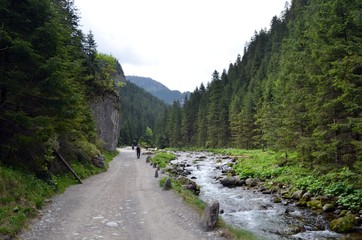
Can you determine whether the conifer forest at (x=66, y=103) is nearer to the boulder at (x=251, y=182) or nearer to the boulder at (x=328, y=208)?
the boulder at (x=328, y=208)

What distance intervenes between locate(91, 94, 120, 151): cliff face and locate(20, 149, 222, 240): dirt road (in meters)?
26.8

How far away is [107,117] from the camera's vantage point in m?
46.7

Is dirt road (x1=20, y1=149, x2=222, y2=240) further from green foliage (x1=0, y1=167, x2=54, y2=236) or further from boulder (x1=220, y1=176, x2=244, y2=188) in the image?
boulder (x1=220, y1=176, x2=244, y2=188)

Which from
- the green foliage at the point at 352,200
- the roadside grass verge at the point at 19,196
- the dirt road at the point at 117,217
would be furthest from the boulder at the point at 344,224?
the roadside grass verge at the point at 19,196

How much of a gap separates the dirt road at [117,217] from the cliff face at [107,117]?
26847mm

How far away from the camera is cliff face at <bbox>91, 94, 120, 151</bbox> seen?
141ft

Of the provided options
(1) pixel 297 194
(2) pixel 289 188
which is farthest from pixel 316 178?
(1) pixel 297 194

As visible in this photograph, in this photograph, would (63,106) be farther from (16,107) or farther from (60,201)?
(60,201)

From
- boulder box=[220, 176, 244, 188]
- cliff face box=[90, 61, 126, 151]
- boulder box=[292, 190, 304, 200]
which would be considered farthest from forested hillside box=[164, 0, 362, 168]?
cliff face box=[90, 61, 126, 151]

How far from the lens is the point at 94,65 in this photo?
34.2m

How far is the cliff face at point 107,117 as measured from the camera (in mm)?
42969

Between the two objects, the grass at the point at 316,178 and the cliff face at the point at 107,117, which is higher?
the cliff face at the point at 107,117

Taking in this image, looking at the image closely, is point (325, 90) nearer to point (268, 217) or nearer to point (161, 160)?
point (268, 217)

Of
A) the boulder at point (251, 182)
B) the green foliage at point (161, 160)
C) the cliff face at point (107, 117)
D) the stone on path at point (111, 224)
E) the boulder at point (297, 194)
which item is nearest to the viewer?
the stone on path at point (111, 224)
